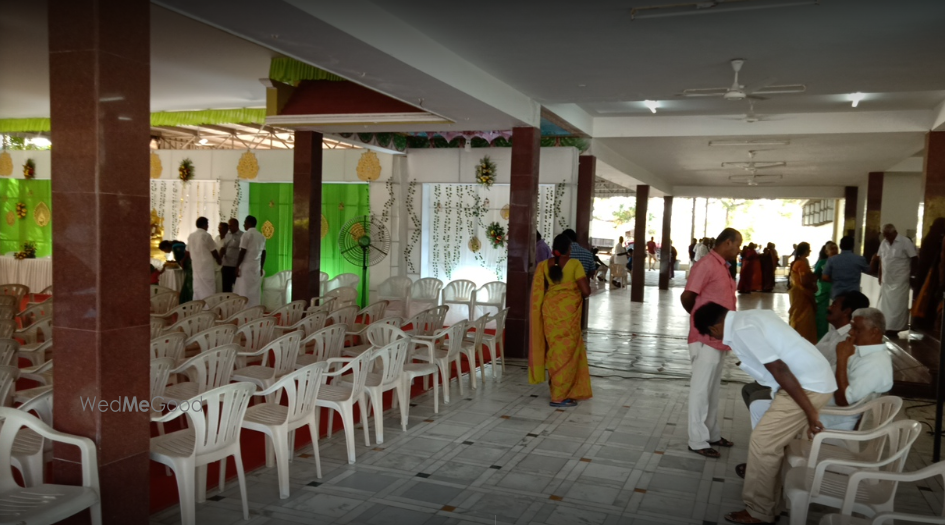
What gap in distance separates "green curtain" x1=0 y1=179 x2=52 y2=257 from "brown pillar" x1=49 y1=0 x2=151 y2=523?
12.7 metres

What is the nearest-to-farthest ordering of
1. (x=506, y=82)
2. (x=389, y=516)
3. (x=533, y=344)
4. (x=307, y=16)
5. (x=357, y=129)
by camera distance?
1. (x=389, y=516)
2. (x=307, y=16)
3. (x=533, y=344)
4. (x=506, y=82)
5. (x=357, y=129)

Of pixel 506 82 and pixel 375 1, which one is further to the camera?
pixel 506 82

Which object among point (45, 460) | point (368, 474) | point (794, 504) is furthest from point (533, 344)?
point (45, 460)

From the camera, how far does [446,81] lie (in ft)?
19.6

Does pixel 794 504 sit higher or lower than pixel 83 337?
lower

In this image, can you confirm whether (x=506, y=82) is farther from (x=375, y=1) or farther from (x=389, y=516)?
(x=389, y=516)

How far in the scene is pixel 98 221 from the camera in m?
2.97

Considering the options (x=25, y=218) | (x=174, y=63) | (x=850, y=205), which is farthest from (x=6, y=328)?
(x=850, y=205)

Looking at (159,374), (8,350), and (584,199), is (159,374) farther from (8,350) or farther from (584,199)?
(584,199)

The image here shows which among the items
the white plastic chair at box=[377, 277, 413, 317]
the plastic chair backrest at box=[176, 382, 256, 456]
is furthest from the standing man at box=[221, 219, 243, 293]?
the plastic chair backrest at box=[176, 382, 256, 456]

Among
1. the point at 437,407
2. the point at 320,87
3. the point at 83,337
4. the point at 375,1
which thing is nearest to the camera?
the point at 83,337

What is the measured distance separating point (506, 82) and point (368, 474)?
4.42 m

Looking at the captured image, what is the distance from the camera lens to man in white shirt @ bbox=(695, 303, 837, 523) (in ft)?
10.9

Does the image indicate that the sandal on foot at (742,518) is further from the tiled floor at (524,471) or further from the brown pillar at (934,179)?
the brown pillar at (934,179)
